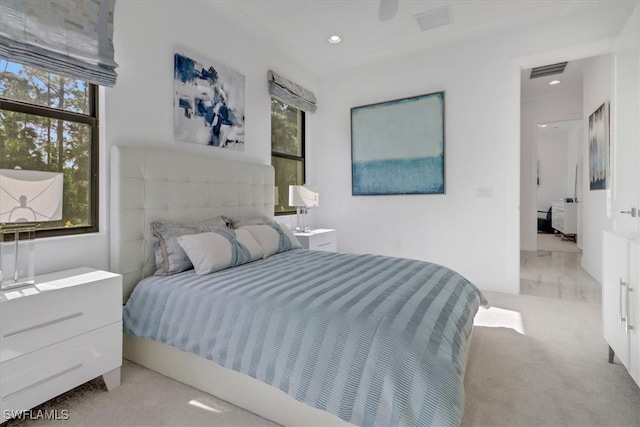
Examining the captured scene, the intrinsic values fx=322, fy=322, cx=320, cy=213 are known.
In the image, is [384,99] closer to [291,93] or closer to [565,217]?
[291,93]

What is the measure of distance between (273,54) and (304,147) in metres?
1.28

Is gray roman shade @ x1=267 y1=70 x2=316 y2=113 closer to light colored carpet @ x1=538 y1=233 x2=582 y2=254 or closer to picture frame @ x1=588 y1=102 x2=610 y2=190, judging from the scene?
picture frame @ x1=588 y1=102 x2=610 y2=190

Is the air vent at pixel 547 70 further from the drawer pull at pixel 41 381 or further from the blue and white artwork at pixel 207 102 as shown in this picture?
the drawer pull at pixel 41 381

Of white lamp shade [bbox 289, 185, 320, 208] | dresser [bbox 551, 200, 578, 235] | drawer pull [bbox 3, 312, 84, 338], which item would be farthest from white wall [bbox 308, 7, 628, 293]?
dresser [bbox 551, 200, 578, 235]

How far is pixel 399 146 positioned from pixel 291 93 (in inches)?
59.0

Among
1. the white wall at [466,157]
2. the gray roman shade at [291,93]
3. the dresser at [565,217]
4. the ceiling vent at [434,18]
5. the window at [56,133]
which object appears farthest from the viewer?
the dresser at [565,217]

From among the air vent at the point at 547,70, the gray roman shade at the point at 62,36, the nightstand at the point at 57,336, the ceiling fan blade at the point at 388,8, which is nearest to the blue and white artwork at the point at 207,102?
the gray roman shade at the point at 62,36

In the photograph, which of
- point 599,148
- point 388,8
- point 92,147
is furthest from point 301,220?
point 599,148

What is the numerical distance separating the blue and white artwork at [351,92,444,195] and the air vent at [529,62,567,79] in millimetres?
1866

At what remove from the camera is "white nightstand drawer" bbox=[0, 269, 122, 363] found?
4.58 feet

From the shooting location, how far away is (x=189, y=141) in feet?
9.21

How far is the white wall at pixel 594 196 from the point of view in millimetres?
3612

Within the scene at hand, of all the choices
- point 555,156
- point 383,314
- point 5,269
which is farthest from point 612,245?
point 555,156

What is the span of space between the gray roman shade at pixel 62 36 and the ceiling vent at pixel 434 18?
8.95 ft
